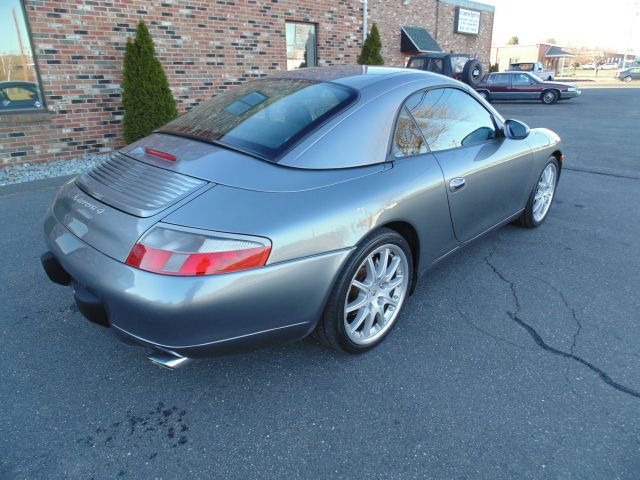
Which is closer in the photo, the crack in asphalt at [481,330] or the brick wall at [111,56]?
the crack in asphalt at [481,330]

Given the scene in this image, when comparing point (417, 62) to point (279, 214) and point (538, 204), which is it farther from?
point (279, 214)

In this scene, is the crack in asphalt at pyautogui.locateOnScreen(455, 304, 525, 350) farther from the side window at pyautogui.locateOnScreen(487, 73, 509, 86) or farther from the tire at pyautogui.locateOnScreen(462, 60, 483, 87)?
the side window at pyautogui.locateOnScreen(487, 73, 509, 86)

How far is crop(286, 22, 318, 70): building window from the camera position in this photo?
10289mm

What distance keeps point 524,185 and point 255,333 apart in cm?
288

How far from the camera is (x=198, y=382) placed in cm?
235

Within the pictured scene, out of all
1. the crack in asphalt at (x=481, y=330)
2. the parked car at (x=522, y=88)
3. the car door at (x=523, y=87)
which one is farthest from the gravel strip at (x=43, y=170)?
the car door at (x=523, y=87)

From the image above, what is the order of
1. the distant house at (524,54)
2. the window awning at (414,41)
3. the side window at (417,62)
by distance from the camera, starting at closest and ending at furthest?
the side window at (417,62) → the window awning at (414,41) → the distant house at (524,54)

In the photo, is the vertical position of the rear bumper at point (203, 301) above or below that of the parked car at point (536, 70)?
below

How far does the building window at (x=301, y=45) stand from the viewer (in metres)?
10.3

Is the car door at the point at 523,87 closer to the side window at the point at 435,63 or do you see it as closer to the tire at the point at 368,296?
the side window at the point at 435,63

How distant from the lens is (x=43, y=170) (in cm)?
673

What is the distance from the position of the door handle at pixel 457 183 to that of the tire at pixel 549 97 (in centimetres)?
1873

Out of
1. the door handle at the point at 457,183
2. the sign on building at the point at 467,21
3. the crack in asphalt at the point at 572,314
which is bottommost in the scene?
the crack in asphalt at the point at 572,314

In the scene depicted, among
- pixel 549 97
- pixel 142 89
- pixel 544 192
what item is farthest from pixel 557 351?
pixel 549 97
